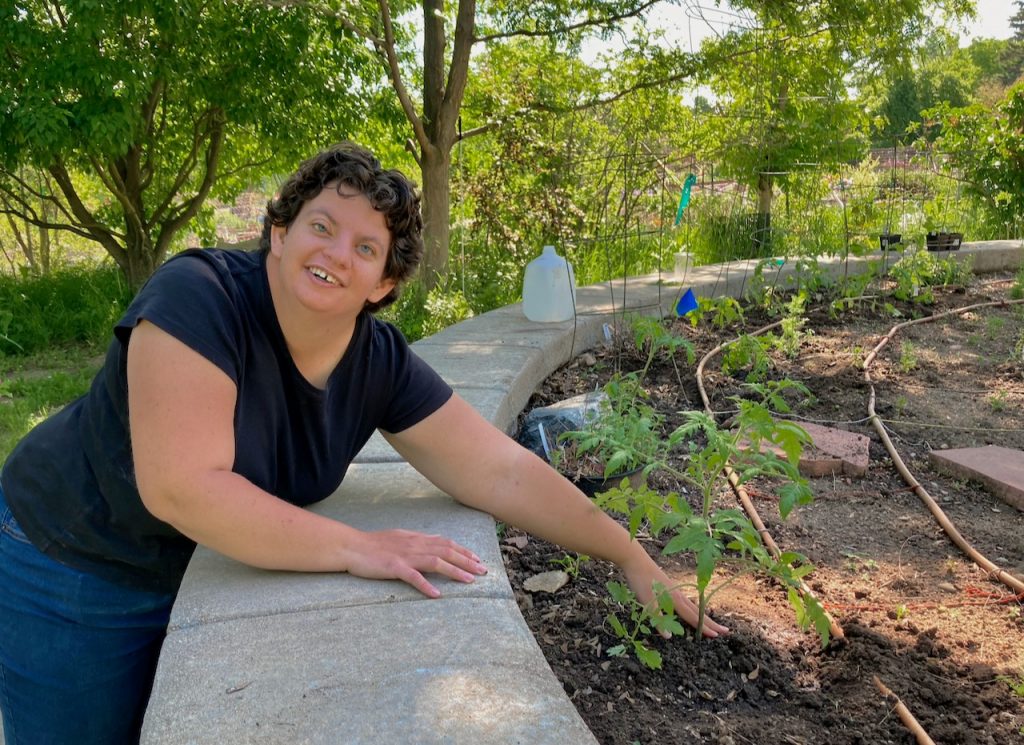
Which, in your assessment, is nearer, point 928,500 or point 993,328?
point 928,500

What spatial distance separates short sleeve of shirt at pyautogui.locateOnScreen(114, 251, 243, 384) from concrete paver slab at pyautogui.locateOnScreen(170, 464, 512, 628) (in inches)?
14.4

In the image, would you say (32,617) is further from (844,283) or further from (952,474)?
(844,283)

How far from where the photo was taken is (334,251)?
162cm

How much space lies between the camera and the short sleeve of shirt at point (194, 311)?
1.45 metres

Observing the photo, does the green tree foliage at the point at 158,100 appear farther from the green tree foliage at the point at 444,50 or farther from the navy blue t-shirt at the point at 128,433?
the navy blue t-shirt at the point at 128,433

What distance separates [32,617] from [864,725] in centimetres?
157

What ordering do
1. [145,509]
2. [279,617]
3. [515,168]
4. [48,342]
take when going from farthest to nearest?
[515,168] → [48,342] → [145,509] → [279,617]

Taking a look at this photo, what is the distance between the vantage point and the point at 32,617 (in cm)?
166

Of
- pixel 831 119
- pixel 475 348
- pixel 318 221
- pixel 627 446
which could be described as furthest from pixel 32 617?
pixel 831 119

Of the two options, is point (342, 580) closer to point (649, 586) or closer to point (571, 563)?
point (649, 586)

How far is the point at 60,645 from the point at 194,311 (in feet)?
2.34

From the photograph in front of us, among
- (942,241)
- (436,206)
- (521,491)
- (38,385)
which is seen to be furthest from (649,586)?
(942,241)

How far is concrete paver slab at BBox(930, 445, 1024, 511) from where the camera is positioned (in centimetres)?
287

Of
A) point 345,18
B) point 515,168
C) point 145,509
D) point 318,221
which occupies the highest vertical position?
point 345,18
